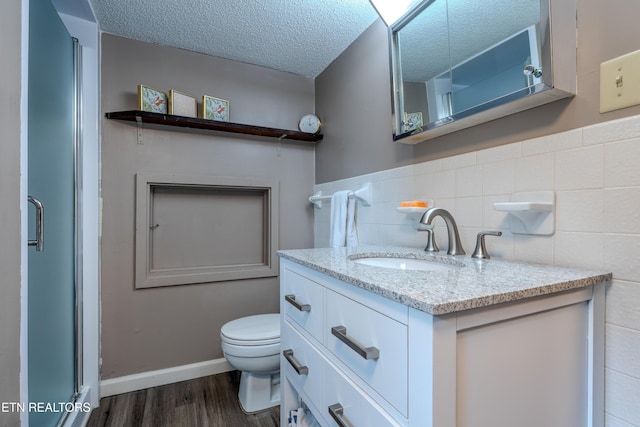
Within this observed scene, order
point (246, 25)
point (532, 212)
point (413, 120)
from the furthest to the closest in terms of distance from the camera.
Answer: point (246, 25) < point (413, 120) < point (532, 212)

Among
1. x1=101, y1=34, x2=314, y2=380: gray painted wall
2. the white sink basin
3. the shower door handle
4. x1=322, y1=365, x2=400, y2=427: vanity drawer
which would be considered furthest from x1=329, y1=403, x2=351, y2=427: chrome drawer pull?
x1=101, y1=34, x2=314, y2=380: gray painted wall

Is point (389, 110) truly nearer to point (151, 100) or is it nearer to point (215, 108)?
point (215, 108)

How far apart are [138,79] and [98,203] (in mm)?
768

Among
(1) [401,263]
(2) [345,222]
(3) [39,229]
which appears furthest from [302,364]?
(3) [39,229]

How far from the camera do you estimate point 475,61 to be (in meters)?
1.05

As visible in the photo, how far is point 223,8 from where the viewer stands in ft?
5.10

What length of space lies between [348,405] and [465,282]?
42 centimetres

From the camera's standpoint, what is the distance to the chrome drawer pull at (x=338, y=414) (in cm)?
74

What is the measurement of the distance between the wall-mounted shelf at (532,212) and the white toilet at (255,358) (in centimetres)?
119

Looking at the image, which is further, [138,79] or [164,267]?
[164,267]


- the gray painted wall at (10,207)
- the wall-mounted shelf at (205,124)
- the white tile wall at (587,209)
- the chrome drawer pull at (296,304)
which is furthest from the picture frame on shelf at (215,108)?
the white tile wall at (587,209)

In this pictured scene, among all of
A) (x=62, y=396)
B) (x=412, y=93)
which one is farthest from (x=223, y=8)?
(x=62, y=396)

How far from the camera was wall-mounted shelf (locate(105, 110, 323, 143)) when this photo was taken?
5.55ft

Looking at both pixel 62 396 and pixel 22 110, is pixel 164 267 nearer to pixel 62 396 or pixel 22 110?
pixel 62 396
